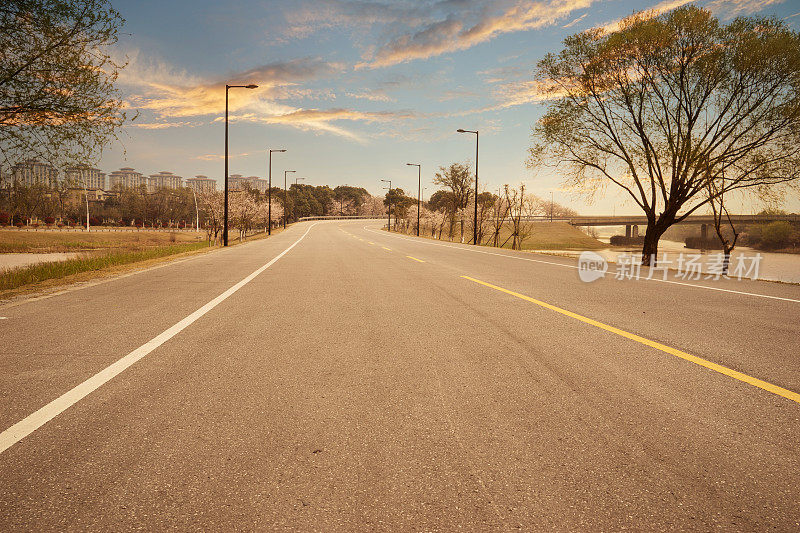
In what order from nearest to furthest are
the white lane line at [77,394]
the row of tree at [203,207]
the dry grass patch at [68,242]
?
the white lane line at [77,394]
the dry grass patch at [68,242]
the row of tree at [203,207]

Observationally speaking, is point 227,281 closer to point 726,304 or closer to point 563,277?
point 563,277

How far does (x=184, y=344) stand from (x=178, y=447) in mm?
2409

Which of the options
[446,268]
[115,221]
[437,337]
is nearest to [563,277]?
[446,268]

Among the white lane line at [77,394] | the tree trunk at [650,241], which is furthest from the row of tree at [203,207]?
the white lane line at [77,394]

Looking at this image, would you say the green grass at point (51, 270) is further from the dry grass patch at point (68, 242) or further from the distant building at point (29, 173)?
the dry grass patch at point (68, 242)

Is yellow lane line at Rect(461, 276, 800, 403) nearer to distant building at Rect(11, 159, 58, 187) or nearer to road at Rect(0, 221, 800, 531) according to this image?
road at Rect(0, 221, 800, 531)

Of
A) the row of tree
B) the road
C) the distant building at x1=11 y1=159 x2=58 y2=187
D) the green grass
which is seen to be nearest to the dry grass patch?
the row of tree

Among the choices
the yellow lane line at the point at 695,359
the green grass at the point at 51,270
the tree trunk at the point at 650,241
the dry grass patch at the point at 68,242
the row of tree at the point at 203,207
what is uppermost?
the row of tree at the point at 203,207

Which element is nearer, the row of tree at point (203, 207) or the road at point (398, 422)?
the road at point (398, 422)

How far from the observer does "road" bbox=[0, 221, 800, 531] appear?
1.97 m

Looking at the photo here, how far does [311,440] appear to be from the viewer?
102 inches

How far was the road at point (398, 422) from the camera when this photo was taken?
1.97 m

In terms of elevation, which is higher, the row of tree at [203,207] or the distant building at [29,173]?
the row of tree at [203,207]

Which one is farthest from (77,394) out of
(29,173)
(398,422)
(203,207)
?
(203,207)
